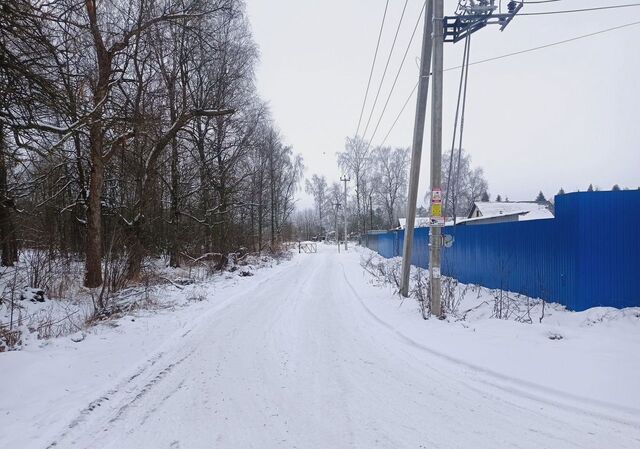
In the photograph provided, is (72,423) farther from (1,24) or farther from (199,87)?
(199,87)

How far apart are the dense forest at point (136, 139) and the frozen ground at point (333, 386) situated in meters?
3.34

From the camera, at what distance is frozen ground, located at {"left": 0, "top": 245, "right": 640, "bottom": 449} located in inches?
142

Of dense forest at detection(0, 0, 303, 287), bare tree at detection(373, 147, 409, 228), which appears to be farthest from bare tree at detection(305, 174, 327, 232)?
dense forest at detection(0, 0, 303, 287)

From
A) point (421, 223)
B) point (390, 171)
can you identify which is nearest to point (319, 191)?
point (390, 171)

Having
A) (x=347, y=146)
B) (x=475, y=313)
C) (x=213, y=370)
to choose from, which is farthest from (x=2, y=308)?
(x=347, y=146)

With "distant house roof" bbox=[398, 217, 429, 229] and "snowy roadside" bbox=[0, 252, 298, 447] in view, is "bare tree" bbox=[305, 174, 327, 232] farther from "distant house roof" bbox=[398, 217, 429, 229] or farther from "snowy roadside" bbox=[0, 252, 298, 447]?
"snowy roadside" bbox=[0, 252, 298, 447]

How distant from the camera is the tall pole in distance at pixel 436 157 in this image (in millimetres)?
8359

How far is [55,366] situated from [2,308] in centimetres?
441

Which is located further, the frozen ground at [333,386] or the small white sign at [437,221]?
the small white sign at [437,221]

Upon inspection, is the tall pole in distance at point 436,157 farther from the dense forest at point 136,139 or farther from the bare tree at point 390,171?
the bare tree at point 390,171

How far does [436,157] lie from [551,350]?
14.0 feet

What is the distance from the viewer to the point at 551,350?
5.70m

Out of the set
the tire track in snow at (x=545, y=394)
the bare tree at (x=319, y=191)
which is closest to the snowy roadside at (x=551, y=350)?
the tire track in snow at (x=545, y=394)

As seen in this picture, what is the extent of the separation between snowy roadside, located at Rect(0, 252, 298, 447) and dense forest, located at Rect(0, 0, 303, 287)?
192 centimetres
